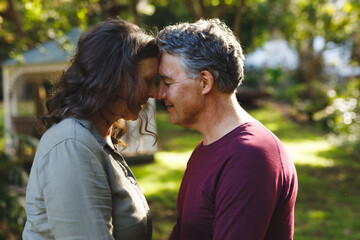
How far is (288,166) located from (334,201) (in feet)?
19.7

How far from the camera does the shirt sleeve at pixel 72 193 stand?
142cm

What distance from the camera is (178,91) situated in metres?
1.90

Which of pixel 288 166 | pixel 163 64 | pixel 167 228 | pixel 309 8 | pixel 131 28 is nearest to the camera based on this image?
pixel 288 166

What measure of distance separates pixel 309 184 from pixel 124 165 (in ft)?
22.6

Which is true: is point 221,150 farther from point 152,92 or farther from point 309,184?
point 309,184

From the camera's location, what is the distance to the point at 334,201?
698 centimetres

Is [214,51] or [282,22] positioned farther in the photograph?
[282,22]

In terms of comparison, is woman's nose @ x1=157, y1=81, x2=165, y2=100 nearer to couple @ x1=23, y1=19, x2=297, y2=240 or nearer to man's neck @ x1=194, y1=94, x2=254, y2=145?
couple @ x1=23, y1=19, x2=297, y2=240

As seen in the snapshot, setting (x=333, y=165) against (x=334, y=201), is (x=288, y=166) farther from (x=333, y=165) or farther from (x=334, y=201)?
(x=333, y=165)

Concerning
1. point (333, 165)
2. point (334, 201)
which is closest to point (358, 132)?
point (333, 165)

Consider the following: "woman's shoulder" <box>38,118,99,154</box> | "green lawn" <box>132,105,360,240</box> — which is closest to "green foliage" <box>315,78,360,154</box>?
"green lawn" <box>132,105,360,240</box>

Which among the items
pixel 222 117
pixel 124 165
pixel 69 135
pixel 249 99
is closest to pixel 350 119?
pixel 222 117

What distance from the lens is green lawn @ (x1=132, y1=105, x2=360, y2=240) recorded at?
5723mm

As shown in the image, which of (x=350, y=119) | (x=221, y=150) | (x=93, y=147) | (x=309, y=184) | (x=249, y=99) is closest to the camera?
(x=93, y=147)
